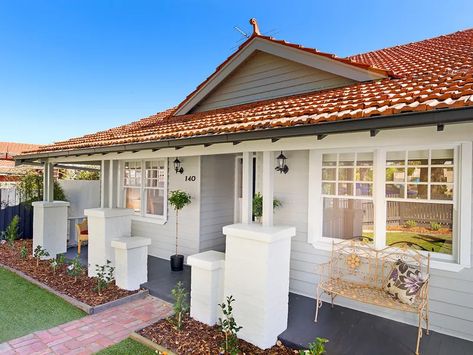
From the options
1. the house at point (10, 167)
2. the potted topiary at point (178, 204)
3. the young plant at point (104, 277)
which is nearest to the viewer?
the young plant at point (104, 277)

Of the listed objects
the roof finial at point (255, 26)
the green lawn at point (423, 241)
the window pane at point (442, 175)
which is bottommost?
the green lawn at point (423, 241)

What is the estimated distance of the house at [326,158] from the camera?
3.49m

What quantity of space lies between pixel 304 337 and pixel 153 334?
7.48ft

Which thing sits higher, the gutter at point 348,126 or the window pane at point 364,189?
the gutter at point 348,126

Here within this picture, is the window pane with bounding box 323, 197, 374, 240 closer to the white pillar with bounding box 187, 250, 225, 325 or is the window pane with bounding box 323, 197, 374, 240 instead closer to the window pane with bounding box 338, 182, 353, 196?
the window pane with bounding box 338, 182, 353, 196

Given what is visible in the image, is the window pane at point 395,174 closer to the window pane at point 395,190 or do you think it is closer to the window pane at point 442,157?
the window pane at point 395,190

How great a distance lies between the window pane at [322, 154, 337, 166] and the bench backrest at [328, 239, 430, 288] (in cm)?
152

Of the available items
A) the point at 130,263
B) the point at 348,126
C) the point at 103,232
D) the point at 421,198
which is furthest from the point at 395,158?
the point at 103,232

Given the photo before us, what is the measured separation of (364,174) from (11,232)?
11.0 meters

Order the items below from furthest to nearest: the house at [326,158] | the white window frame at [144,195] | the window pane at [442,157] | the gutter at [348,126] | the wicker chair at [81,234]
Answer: the wicker chair at [81,234]
the white window frame at [144,195]
the window pane at [442,157]
the house at [326,158]
the gutter at [348,126]

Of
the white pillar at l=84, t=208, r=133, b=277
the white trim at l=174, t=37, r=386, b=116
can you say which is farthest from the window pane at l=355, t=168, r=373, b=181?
the white pillar at l=84, t=208, r=133, b=277

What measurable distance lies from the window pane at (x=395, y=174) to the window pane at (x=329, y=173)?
0.94 metres

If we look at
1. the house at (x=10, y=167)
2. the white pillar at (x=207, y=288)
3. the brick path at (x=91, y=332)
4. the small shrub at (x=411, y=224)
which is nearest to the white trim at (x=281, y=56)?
the small shrub at (x=411, y=224)

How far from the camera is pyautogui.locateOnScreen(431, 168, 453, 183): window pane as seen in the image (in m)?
4.38
